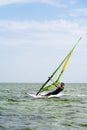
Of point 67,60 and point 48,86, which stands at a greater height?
point 67,60

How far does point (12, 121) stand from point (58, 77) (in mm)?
24836

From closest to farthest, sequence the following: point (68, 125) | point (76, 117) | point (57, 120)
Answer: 1. point (68, 125)
2. point (57, 120)
3. point (76, 117)

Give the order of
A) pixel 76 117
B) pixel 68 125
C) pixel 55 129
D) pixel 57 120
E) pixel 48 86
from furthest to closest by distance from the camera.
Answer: pixel 48 86 < pixel 76 117 < pixel 57 120 < pixel 68 125 < pixel 55 129

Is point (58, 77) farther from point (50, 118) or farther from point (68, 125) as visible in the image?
point (68, 125)

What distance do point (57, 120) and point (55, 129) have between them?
11.2ft

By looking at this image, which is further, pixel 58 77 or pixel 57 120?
pixel 58 77

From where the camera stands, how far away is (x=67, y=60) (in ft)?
155

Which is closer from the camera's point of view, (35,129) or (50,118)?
(35,129)

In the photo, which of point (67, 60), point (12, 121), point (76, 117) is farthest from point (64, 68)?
point (12, 121)

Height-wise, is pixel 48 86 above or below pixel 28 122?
below

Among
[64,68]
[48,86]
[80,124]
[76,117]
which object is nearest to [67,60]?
[64,68]

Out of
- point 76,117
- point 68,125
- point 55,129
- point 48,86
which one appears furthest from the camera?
point 48,86

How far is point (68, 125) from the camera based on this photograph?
67.1 ft

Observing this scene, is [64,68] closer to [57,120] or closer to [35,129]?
[57,120]
